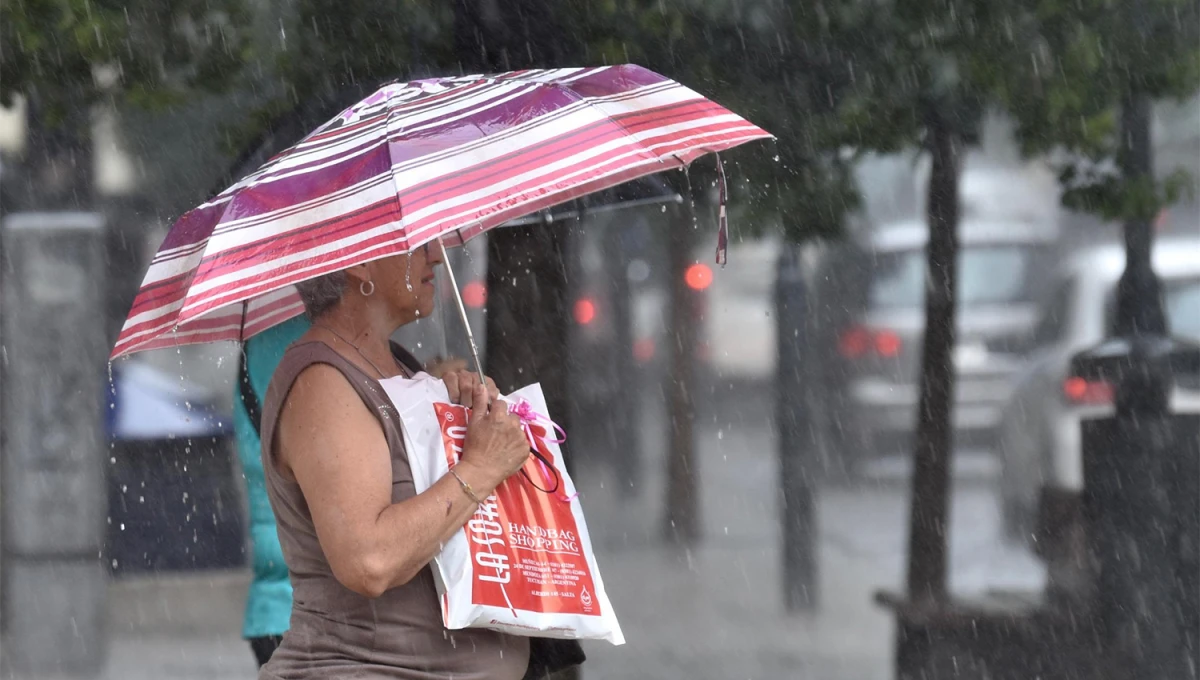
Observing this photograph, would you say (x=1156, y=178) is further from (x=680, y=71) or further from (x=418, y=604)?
(x=418, y=604)

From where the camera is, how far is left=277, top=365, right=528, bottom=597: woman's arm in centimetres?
248

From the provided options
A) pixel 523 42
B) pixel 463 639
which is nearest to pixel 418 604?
pixel 463 639

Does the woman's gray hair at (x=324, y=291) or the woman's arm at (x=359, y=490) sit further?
the woman's gray hair at (x=324, y=291)

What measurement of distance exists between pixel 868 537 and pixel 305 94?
290 cm

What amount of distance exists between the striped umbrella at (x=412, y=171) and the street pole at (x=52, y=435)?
318cm

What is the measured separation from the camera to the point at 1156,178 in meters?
5.78

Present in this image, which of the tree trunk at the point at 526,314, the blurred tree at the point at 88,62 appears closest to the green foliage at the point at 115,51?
the blurred tree at the point at 88,62

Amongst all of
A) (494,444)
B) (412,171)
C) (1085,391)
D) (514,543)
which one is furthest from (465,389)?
(1085,391)

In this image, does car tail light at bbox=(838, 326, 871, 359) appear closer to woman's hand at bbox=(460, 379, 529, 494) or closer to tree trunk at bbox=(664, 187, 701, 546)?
tree trunk at bbox=(664, 187, 701, 546)

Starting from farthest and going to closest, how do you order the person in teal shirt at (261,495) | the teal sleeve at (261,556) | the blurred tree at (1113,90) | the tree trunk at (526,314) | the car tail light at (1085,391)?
1. the car tail light at (1085,391)
2. the blurred tree at (1113,90)
3. the tree trunk at (526,314)
4. the teal sleeve at (261,556)
5. the person in teal shirt at (261,495)

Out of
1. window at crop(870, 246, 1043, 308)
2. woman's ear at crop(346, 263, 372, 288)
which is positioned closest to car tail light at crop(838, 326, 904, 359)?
window at crop(870, 246, 1043, 308)

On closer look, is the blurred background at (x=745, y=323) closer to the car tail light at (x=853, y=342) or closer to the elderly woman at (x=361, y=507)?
the car tail light at (x=853, y=342)

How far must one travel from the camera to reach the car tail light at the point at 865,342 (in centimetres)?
596

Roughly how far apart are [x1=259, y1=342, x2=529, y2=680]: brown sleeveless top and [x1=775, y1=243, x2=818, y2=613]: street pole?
11.6 ft
